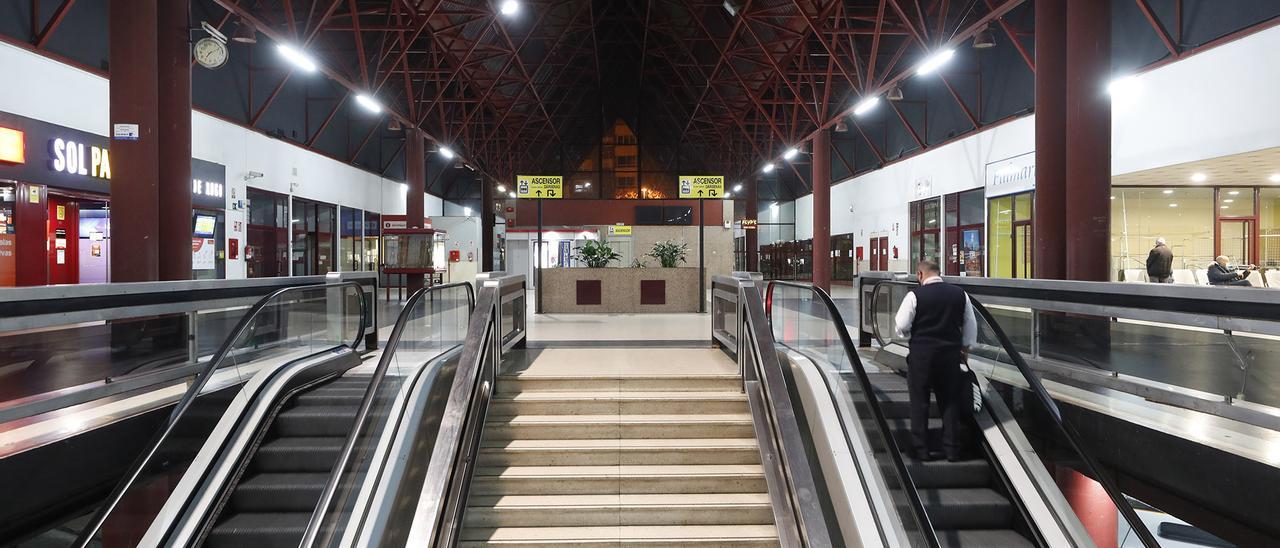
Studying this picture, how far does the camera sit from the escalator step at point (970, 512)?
398 cm

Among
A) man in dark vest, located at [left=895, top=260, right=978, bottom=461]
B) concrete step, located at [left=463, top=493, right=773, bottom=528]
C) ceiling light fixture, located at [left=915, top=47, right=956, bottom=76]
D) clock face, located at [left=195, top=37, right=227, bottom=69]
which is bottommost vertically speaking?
concrete step, located at [left=463, top=493, right=773, bottom=528]

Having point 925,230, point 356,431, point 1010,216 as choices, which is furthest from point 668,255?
point 925,230

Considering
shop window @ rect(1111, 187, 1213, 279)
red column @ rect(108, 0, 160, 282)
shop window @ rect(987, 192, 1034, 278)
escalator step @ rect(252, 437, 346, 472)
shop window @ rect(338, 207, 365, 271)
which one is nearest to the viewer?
escalator step @ rect(252, 437, 346, 472)

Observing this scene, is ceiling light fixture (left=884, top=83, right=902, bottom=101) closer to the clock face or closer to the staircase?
the staircase

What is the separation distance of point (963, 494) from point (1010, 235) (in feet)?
46.9

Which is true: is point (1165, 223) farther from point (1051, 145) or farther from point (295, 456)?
point (295, 456)

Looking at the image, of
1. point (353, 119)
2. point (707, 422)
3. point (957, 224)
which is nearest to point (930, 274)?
point (707, 422)

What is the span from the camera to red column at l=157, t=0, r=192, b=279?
7246mm

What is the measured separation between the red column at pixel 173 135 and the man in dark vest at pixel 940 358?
7838 millimetres

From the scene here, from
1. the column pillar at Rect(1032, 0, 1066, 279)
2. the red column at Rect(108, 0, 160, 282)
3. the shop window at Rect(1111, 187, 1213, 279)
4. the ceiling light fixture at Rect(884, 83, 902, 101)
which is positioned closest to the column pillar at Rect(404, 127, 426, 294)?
the red column at Rect(108, 0, 160, 282)

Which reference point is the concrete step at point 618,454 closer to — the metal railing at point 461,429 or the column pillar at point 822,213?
the metal railing at point 461,429

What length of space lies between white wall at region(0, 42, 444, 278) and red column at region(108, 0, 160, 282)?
491 centimetres

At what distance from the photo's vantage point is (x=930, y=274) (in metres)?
4.71

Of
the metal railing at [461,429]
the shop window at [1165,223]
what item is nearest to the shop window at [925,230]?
the shop window at [1165,223]
